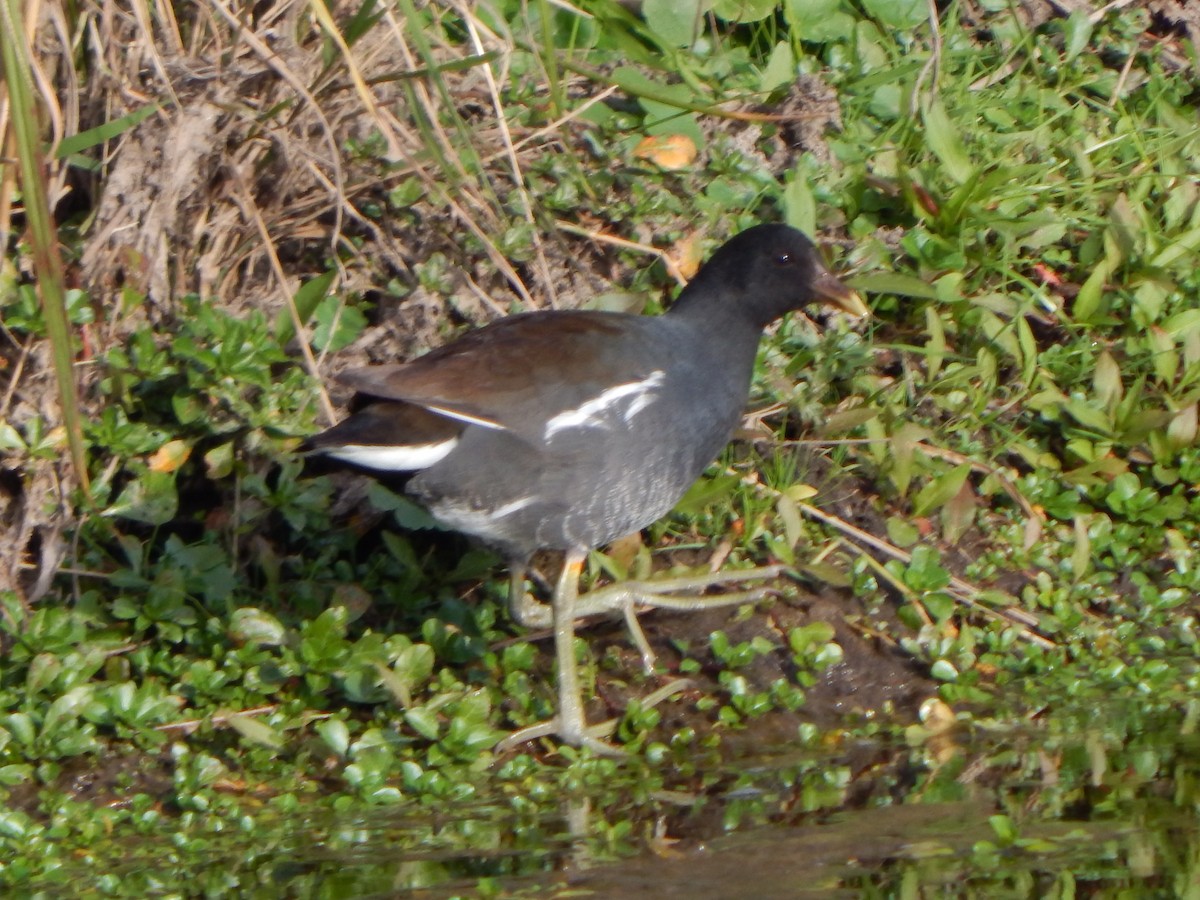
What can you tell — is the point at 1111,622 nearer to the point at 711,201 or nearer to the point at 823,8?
the point at 711,201

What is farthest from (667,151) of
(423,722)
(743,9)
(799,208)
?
(423,722)

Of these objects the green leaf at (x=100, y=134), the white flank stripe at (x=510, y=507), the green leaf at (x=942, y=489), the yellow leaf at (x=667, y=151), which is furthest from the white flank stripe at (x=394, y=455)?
the yellow leaf at (x=667, y=151)

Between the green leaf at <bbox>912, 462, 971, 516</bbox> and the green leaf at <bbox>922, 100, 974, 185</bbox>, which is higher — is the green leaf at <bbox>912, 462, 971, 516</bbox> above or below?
below

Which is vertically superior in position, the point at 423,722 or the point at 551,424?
the point at 551,424

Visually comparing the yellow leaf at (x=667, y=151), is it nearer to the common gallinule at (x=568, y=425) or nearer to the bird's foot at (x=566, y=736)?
the common gallinule at (x=568, y=425)

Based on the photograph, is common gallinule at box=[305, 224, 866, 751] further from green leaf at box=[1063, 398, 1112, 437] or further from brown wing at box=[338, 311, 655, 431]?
green leaf at box=[1063, 398, 1112, 437]

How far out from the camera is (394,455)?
3.16 metres

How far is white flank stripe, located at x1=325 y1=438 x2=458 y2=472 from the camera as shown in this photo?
3139 mm

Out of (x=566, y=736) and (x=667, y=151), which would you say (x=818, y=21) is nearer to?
(x=667, y=151)

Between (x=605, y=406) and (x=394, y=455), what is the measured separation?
0.43 m

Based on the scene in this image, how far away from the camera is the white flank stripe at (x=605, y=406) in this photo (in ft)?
10.7

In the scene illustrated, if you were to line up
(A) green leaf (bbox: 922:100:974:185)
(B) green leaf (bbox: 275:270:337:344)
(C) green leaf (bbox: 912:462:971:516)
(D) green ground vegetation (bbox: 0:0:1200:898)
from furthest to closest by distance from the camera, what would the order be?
(A) green leaf (bbox: 922:100:974:185) → (C) green leaf (bbox: 912:462:971:516) → (B) green leaf (bbox: 275:270:337:344) → (D) green ground vegetation (bbox: 0:0:1200:898)

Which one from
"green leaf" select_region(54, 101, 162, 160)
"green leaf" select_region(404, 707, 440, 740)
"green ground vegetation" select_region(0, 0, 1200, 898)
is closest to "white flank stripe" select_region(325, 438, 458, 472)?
"green ground vegetation" select_region(0, 0, 1200, 898)

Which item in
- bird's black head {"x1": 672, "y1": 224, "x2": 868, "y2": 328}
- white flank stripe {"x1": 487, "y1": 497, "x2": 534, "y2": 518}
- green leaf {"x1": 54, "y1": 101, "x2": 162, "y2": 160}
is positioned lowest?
white flank stripe {"x1": 487, "y1": 497, "x2": 534, "y2": 518}
